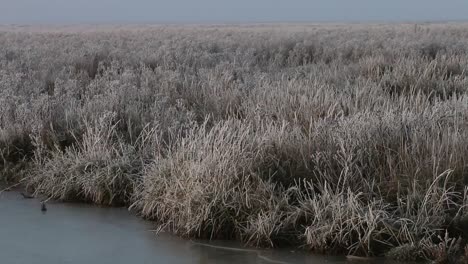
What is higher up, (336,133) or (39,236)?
(336,133)

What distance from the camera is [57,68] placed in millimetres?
18641

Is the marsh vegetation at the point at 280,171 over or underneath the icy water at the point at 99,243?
over

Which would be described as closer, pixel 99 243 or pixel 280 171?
pixel 99 243

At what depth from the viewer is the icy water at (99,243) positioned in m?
6.41

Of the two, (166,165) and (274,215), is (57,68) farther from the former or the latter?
(274,215)

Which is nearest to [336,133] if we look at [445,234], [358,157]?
[358,157]

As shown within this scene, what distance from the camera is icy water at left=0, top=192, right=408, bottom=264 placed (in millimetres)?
6406

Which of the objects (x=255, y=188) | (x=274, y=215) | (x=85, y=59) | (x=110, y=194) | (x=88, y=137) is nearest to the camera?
(x=274, y=215)

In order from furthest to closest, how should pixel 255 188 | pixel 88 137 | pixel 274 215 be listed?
pixel 88 137, pixel 255 188, pixel 274 215

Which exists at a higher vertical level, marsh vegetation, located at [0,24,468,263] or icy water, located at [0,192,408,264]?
marsh vegetation, located at [0,24,468,263]

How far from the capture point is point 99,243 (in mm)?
6930

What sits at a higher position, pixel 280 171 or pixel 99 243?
pixel 280 171

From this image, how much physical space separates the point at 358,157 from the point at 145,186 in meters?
2.35

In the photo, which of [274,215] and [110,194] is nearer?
[274,215]
